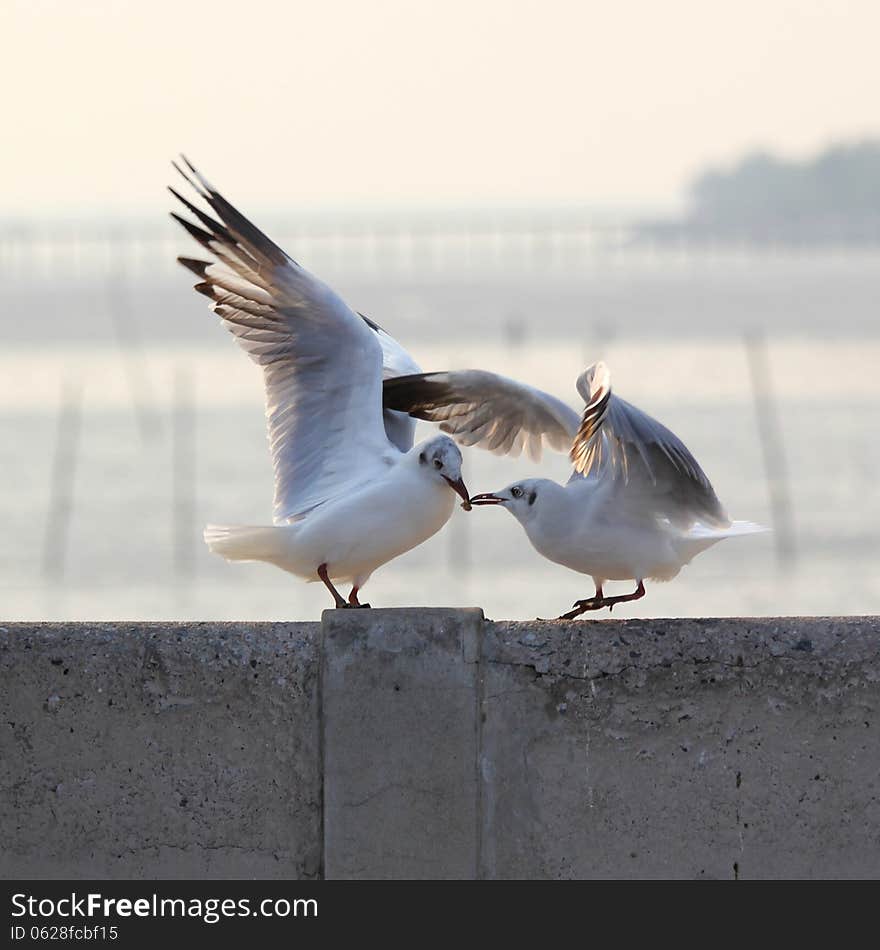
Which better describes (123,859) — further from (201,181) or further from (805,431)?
(805,431)

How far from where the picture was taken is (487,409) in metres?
7.29

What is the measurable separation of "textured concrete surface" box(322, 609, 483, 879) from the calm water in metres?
9.92

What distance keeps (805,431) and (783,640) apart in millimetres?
25636

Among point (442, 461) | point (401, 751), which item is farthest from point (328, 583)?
point (401, 751)

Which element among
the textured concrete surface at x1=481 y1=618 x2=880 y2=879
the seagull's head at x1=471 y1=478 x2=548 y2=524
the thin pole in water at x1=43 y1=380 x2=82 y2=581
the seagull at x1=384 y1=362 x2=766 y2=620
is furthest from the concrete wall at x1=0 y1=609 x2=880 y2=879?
the thin pole in water at x1=43 y1=380 x2=82 y2=581

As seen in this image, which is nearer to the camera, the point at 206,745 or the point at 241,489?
the point at 206,745

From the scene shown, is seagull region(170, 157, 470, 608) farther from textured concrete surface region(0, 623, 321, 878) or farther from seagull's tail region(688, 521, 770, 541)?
textured concrete surface region(0, 623, 321, 878)

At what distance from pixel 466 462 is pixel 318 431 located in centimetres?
1696

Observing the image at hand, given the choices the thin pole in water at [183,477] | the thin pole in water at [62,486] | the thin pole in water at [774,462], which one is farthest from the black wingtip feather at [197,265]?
the thin pole in water at [62,486]

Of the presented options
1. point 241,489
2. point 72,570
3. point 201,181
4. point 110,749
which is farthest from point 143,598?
point 110,749

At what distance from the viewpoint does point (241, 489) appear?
2522cm

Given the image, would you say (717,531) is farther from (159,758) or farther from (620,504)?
(159,758)

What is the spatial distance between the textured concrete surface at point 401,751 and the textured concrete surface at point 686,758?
0.06 meters

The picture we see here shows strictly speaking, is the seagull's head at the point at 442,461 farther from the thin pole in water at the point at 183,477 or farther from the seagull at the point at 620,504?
the thin pole in water at the point at 183,477
